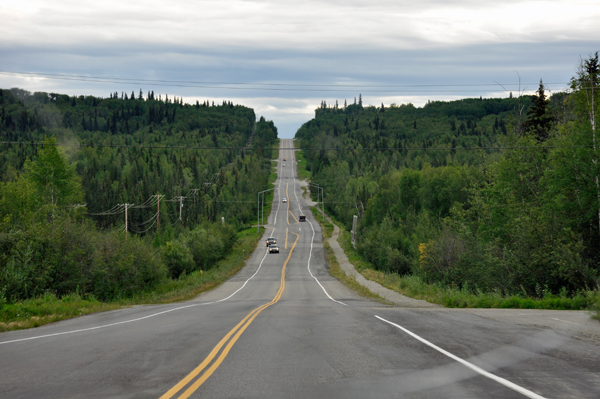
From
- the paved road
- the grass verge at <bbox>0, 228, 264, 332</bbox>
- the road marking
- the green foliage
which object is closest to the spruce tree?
the grass verge at <bbox>0, 228, 264, 332</bbox>

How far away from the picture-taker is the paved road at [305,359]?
566 cm

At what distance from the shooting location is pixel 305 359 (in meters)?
7.31

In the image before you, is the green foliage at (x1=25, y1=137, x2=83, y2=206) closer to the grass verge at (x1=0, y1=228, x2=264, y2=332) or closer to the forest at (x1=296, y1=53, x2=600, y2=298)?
the grass verge at (x1=0, y1=228, x2=264, y2=332)

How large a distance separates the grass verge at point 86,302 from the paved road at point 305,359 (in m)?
2.12

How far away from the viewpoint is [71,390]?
576 centimetres

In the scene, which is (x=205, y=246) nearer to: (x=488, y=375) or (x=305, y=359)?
(x=305, y=359)

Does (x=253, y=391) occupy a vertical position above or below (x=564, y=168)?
below

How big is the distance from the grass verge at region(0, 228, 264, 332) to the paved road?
2.12 m

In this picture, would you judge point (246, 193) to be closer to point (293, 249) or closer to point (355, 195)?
point (355, 195)

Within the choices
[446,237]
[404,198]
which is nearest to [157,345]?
[446,237]

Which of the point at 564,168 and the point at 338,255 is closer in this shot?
the point at 564,168

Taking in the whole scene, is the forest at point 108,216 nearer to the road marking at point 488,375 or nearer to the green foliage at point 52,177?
the green foliage at point 52,177

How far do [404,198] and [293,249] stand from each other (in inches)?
1084

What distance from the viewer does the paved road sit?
5660 millimetres
